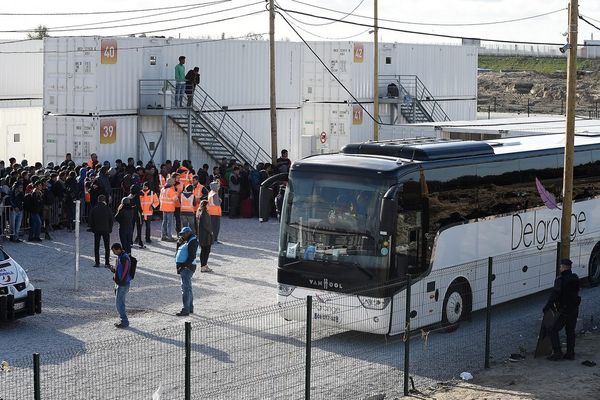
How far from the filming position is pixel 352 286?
1680cm

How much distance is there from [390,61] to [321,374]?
116ft

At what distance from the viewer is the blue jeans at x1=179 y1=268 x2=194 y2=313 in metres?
18.4

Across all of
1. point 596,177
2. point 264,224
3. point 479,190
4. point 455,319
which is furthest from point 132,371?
point 264,224

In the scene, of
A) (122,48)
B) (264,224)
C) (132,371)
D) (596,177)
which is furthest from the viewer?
(122,48)

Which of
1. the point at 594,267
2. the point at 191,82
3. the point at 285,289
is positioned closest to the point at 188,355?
the point at 285,289

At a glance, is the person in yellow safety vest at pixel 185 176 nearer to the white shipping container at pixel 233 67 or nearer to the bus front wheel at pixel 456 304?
the white shipping container at pixel 233 67

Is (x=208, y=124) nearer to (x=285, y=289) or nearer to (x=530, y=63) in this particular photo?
(x=285, y=289)

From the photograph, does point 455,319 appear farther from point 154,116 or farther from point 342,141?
point 342,141

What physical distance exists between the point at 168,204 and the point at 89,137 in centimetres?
832

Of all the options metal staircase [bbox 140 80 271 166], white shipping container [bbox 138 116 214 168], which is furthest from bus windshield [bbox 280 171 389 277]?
white shipping container [bbox 138 116 214 168]

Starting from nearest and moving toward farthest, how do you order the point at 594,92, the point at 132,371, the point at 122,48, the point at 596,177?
the point at 132,371 → the point at 596,177 → the point at 122,48 → the point at 594,92

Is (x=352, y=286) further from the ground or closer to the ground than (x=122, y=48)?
closer to the ground

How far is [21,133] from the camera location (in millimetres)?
39656

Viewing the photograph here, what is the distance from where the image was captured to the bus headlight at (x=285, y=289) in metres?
17.4
